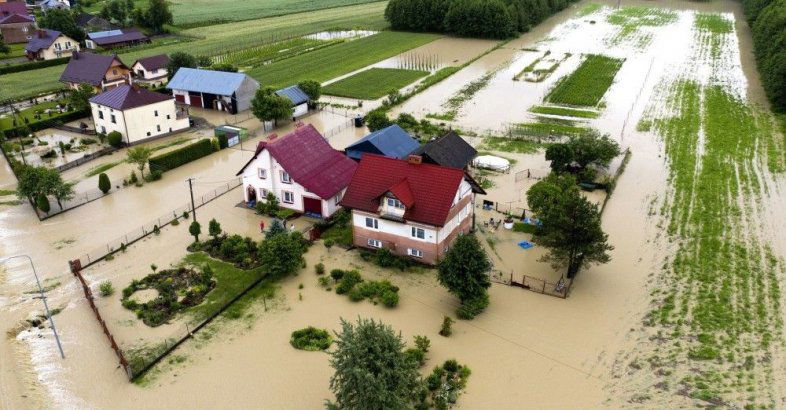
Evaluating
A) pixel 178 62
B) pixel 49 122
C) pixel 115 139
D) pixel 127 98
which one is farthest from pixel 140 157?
pixel 178 62

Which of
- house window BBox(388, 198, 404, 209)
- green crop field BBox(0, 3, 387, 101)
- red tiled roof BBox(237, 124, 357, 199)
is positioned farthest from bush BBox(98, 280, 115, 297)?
green crop field BBox(0, 3, 387, 101)

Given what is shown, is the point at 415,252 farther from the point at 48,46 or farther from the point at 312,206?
the point at 48,46

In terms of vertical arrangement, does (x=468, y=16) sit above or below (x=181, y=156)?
above

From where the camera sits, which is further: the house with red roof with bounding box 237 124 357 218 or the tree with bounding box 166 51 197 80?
the tree with bounding box 166 51 197 80

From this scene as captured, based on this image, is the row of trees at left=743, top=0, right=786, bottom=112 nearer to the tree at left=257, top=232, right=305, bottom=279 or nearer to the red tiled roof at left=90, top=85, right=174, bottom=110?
the tree at left=257, top=232, right=305, bottom=279

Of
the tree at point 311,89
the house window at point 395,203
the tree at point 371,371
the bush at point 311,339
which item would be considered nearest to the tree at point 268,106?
the tree at point 311,89

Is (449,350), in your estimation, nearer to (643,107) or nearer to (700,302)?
(700,302)

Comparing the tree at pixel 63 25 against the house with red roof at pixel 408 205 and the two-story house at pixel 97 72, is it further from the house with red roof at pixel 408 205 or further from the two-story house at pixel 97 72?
the house with red roof at pixel 408 205
